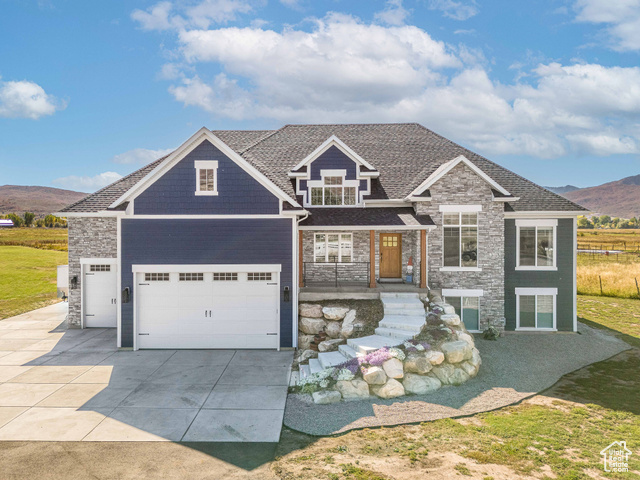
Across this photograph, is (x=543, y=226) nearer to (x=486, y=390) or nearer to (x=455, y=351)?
(x=455, y=351)

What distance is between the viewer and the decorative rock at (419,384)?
33.0ft

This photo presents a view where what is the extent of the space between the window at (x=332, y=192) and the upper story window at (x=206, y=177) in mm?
4692

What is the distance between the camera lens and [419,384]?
10148mm

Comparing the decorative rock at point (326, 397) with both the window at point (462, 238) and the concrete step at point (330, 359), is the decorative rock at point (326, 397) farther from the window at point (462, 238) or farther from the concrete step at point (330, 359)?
the window at point (462, 238)

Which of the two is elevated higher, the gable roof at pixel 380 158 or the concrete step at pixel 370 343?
the gable roof at pixel 380 158

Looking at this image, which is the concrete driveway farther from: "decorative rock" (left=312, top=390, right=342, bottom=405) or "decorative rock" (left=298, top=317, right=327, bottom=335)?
"decorative rock" (left=298, top=317, right=327, bottom=335)

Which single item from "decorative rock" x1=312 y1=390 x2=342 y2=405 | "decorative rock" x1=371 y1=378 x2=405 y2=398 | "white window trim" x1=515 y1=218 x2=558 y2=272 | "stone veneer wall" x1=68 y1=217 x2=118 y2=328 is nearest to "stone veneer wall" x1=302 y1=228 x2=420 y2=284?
"white window trim" x1=515 y1=218 x2=558 y2=272

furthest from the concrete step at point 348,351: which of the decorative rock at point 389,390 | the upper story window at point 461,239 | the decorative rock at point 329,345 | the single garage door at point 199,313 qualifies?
the upper story window at point 461,239

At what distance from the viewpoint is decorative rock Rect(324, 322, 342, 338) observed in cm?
1352

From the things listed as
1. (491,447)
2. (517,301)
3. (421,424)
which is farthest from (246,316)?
(517,301)

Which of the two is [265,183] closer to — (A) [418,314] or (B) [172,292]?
(B) [172,292]

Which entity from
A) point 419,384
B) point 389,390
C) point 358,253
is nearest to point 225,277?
point 358,253

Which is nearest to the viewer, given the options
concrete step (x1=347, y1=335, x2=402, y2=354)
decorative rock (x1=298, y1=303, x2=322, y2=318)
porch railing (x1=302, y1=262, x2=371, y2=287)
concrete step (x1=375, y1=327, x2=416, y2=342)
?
concrete step (x1=347, y1=335, x2=402, y2=354)

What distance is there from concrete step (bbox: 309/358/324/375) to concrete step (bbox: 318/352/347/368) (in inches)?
5.0
